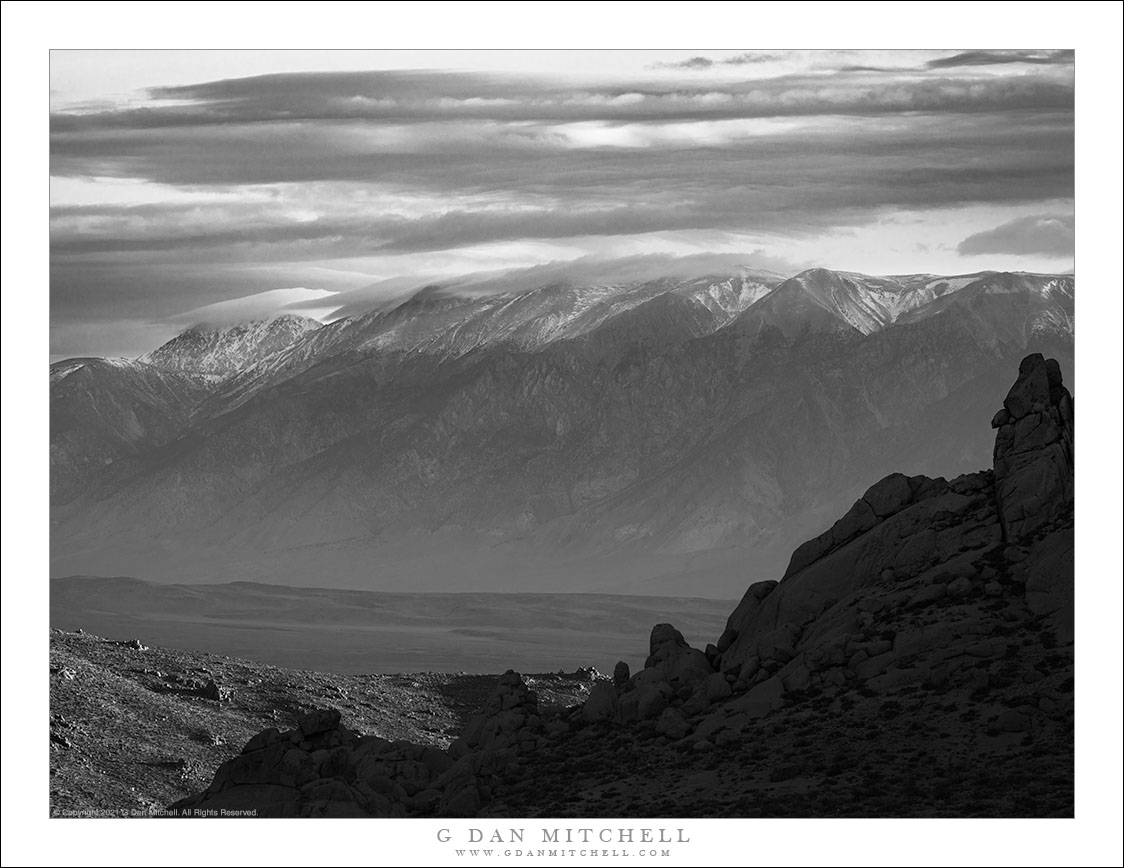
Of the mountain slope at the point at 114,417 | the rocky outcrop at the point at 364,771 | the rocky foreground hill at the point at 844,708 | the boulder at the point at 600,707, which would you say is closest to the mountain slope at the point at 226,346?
the mountain slope at the point at 114,417

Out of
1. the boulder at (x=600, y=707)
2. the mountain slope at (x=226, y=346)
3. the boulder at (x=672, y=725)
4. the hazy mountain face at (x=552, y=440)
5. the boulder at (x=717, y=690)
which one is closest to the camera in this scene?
the boulder at (x=672, y=725)

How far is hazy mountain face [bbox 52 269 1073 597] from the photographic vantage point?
9731 centimetres

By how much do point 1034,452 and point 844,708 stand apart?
6.74 metres

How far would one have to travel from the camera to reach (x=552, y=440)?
393 ft

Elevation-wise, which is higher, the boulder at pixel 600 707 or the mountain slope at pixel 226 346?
the mountain slope at pixel 226 346

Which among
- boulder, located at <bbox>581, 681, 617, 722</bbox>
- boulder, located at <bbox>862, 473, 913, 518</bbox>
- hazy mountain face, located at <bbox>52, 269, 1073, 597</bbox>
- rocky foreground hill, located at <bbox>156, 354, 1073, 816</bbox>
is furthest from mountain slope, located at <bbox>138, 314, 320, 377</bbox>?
boulder, located at <bbox>862, 473, 913, 518</bbox>

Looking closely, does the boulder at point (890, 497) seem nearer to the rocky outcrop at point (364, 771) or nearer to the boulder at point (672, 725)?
the boulder at point (672, 725)

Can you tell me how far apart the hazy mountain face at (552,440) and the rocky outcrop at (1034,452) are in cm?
6109

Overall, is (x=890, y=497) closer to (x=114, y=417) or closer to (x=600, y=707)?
(x=600, y=707)

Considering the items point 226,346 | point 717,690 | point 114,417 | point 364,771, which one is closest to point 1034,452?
point 717,690

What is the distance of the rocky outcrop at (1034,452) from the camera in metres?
29.0

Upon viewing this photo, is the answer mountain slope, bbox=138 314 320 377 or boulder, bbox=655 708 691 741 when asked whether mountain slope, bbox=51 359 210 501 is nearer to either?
mountain slope, bbox=138 314 320 377

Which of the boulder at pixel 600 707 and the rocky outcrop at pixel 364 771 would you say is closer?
the rocky outcrop at pixel 364 771

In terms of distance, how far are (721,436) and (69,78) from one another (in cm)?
8877
